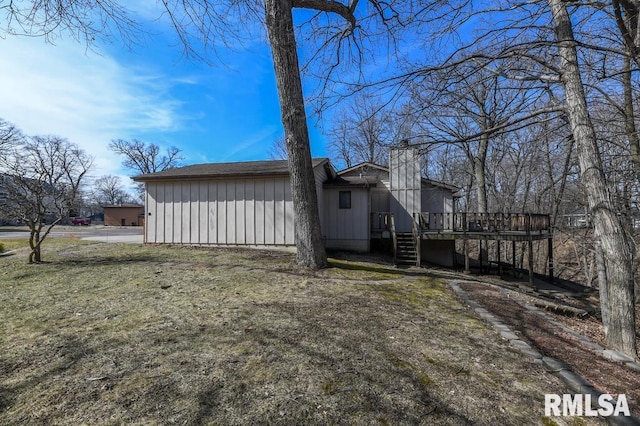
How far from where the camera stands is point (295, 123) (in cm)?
698

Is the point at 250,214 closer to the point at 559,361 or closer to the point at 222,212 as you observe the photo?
the point at 222,212

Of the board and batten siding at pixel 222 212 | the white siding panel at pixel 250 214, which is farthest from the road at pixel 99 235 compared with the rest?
the white siding panel at pixel 250 214

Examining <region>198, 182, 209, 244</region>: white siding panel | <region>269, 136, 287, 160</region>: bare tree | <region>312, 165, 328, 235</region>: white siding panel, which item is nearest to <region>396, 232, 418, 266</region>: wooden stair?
<region>312, 165, 328, 235</region>: white siding panel

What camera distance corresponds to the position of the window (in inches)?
519

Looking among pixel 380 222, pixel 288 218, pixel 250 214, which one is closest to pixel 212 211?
pixel 250 214

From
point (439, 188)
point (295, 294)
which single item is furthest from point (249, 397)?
point (439, 188)

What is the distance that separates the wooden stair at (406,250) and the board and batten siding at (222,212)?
14.2 feet

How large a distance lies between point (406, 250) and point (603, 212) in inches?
319

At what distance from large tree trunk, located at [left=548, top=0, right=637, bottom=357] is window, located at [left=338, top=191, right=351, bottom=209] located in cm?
883

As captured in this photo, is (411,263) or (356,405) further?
(411,263)

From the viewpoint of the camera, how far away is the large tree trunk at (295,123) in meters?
6.82

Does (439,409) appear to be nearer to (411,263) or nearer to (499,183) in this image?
(411,263)

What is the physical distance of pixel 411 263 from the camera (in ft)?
38.5

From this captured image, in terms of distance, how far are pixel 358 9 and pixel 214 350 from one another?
8.21 metres
